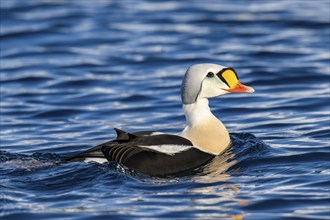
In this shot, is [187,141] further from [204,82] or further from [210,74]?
[210,74]

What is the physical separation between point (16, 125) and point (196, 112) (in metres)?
3.82

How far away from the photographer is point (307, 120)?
13.0 m

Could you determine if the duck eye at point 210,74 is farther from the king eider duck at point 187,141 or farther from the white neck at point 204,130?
the white neck at point 204,130

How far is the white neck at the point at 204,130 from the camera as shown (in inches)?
410

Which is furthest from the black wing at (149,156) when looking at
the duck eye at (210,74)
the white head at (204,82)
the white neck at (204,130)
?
the duck eye at (210,74)

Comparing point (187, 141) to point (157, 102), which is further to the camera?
point (157, 102)

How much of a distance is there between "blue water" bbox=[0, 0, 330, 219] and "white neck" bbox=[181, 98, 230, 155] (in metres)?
0.15

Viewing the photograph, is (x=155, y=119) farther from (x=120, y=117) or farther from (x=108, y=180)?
(x=108, y=180)

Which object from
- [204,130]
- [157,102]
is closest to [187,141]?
[204,130]

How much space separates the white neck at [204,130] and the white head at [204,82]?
3.5 inches

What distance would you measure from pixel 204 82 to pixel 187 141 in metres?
0.69

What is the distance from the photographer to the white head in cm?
1045

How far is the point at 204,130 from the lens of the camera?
10.5m

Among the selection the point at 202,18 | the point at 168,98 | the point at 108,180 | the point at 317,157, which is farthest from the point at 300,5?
the point at 108,180
